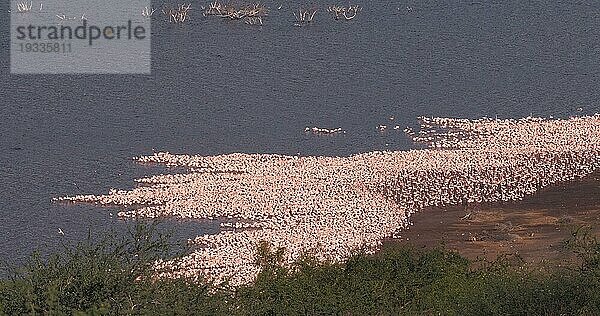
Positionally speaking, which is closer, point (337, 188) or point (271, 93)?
point (337, 188)

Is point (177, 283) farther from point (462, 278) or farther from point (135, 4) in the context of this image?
point (135, 4)

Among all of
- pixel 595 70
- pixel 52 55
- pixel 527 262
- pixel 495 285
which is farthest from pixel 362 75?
pixel 495 285

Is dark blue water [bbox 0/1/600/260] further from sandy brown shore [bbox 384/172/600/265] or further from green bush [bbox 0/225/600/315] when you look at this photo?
green bush [bbox 0/225/600/315]

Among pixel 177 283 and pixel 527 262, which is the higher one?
pixel 177 283

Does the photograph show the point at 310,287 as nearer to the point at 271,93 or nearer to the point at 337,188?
the point at 337,188

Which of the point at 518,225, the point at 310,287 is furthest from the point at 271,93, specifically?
the point at 310,287

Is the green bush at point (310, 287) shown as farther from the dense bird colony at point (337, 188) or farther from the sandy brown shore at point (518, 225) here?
the dense bird colony at point (337, 188)

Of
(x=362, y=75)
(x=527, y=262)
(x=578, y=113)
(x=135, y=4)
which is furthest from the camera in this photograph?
(x=135, y=4)
